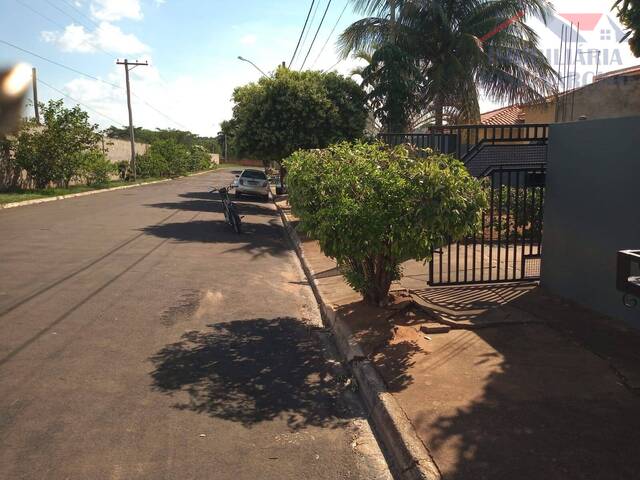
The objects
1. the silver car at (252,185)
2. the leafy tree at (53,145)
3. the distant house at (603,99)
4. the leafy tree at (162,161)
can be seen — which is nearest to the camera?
the distant house at (603,99)

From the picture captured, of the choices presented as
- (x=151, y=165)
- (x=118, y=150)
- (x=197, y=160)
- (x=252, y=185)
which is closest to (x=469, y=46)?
(x=252, y=185)

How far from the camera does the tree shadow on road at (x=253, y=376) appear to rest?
444 cm

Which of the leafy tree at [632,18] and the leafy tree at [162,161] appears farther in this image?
the leafy tree at [162,161]

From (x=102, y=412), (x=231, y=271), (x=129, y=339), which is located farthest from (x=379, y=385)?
(x=231, y=271)

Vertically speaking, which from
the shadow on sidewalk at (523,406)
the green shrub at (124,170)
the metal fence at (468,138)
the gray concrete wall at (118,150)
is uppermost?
the gray concrete wall at (118,150)

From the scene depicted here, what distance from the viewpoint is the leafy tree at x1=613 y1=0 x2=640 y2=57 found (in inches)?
207

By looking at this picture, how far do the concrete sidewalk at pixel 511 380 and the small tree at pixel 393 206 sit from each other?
0.91 metres

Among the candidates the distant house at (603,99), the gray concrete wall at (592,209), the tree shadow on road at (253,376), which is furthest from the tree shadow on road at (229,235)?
the distant house at (603,99)

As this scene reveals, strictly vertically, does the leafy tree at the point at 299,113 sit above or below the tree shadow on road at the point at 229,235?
above

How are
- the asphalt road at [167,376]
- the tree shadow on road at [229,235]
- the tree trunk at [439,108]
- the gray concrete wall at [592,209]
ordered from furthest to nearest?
1. the tree trunk at [439,108]
2. the tree shadow on road at [229,235]
3. the gray concrete wall at [592,209]
4. the asphalt road at [167,376]

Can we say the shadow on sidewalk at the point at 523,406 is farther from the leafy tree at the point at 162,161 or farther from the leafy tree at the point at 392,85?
the leafy tree at the point at 162,161

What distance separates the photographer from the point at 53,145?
26.9 metres

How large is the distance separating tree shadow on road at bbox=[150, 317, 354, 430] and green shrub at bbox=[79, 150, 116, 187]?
26.2 metres

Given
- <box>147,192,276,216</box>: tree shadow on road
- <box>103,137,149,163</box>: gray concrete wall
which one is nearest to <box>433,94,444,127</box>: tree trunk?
<box>147,192,276,216</box>: tree shadow on road
